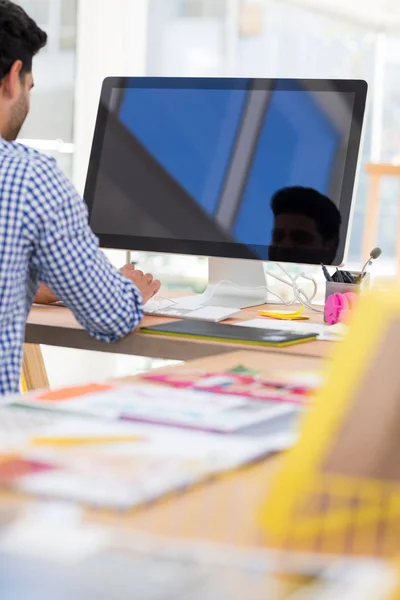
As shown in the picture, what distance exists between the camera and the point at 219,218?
223cm

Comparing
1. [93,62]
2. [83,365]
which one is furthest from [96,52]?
[83,365]

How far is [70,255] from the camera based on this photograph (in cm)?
167

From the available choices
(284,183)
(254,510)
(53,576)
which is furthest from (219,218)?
(53,576)

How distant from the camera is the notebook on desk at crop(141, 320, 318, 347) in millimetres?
1790

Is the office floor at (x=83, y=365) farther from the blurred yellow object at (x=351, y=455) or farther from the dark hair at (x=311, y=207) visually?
the blurred yellow object at (x=351, y=455)

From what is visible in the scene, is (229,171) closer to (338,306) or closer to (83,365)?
(338,306)

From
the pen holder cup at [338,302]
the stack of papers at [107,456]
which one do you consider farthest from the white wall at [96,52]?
the stack of papers at [107,456]

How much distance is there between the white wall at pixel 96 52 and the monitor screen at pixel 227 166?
5.98 feet

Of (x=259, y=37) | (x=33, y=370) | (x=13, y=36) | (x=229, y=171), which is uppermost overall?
(x=259, y=37)

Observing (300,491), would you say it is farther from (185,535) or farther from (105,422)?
(105,422)

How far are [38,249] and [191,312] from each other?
552mm

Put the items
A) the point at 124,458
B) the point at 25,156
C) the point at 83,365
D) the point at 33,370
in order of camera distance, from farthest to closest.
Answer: the point at 83,365
the point at 33,370
the point at 25,156
the point at 124,458

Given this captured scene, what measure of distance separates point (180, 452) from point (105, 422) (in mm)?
Answer: 124

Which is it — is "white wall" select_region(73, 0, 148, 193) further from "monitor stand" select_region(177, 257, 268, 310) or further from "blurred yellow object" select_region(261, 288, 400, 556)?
"blurred yellow object" select_region(261, 288, 400, 556)
